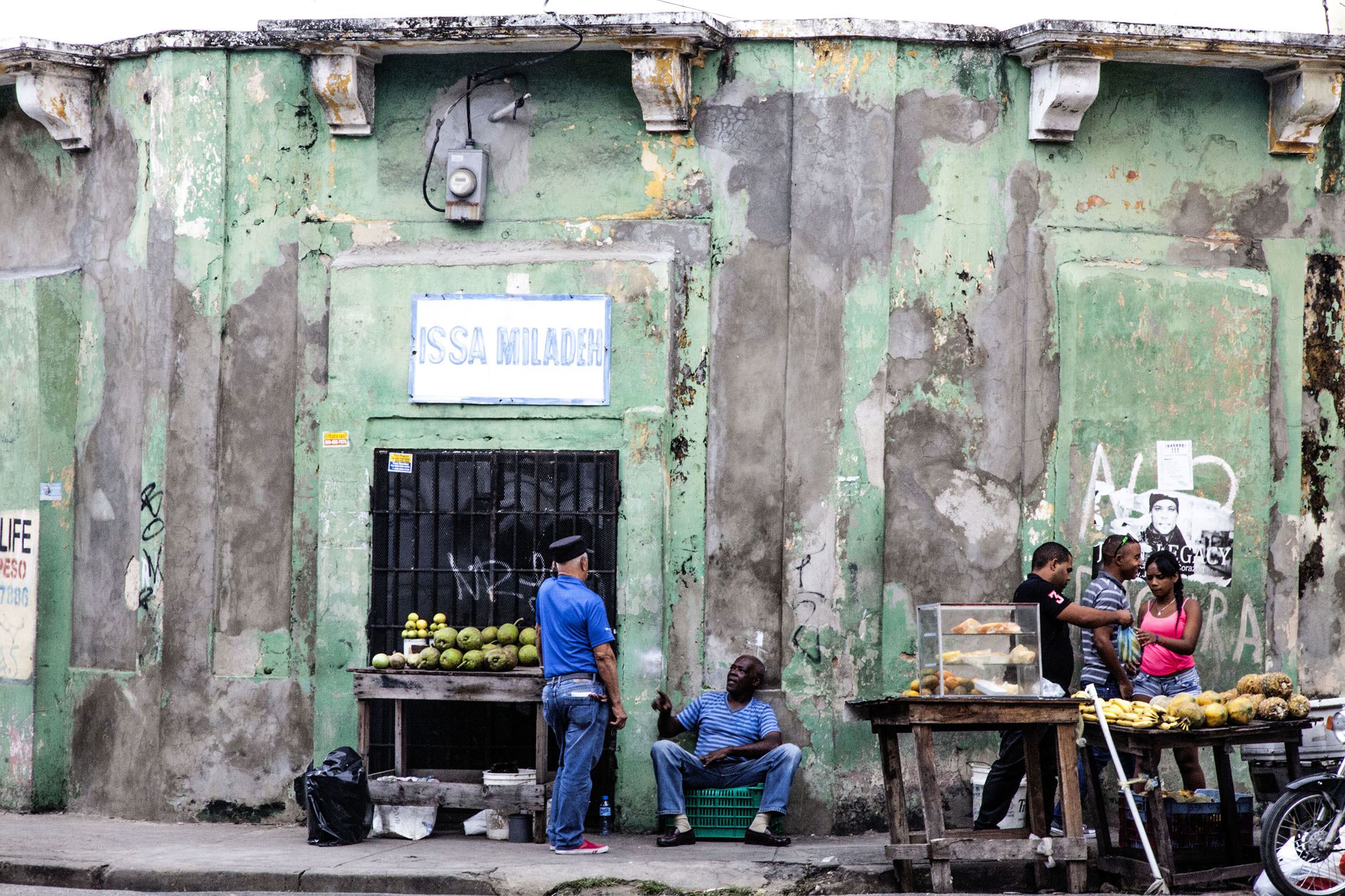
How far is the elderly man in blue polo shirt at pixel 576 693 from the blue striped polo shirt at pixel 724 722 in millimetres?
671

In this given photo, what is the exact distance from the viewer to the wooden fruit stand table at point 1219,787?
702 cm

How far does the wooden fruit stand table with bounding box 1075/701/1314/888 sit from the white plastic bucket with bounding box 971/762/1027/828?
865 mm

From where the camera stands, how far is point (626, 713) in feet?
28.6

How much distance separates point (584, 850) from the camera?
25.8ft

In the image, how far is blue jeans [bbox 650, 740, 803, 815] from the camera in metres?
8.12

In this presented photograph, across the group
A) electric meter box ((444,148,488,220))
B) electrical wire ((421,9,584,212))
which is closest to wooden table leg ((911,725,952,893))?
electric meter box ((444,148,488,220))

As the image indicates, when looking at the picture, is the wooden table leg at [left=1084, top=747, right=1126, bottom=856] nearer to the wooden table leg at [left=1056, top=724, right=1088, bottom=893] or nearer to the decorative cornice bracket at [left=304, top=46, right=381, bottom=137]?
the wooden table leg at [left=1056, top=724, right=1088, bottom=893]

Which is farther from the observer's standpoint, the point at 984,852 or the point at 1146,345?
the point at 1146,345

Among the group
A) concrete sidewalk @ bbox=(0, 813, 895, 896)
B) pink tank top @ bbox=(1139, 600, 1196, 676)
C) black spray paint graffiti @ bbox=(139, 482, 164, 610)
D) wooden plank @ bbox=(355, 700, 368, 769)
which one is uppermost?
black spray paint graffiti @ bbox=(139, 482, 164, 610)

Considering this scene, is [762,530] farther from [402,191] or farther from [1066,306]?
[402,191]

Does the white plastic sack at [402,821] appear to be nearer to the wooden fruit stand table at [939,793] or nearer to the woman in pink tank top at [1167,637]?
the wooden fruit stand table at [939,793]

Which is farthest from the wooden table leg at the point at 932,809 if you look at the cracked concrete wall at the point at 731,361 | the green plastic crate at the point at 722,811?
the cracked concrete wall at the point at 731,361

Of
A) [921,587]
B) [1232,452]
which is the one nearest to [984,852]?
[921,587]

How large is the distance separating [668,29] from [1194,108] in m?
3.20
